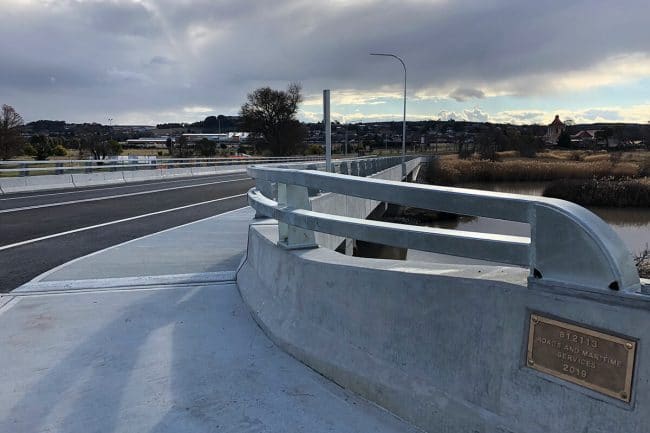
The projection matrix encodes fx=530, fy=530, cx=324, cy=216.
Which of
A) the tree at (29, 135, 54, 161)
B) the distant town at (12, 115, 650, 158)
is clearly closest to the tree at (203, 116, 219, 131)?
the distant town at (12, 115, 650, 158)

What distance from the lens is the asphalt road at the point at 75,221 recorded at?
743cm

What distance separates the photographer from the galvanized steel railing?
7.96ft

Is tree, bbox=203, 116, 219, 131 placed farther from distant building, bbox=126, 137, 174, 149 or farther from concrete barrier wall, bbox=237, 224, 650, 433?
concrete barrier wall, bbox=237, 224, 650, 433

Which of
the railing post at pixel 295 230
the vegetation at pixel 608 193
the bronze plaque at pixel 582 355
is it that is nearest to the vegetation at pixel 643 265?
the railing post at pixel 295 230

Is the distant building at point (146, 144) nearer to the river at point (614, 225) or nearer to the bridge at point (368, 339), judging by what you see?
the river at point (614, 225)

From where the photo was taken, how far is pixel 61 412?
10.7ft

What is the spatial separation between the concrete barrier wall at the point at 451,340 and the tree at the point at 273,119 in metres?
80.4

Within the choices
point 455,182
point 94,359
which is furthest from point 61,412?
point 455,182

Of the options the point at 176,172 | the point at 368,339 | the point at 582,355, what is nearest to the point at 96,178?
the point at 176,172

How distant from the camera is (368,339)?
351 centimetres

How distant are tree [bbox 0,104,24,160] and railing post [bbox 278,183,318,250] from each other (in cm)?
4768

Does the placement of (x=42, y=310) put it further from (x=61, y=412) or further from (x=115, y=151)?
(x=115, y=151)

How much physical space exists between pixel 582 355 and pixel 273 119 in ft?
275

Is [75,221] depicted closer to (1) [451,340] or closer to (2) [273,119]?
(1) [451,340]
